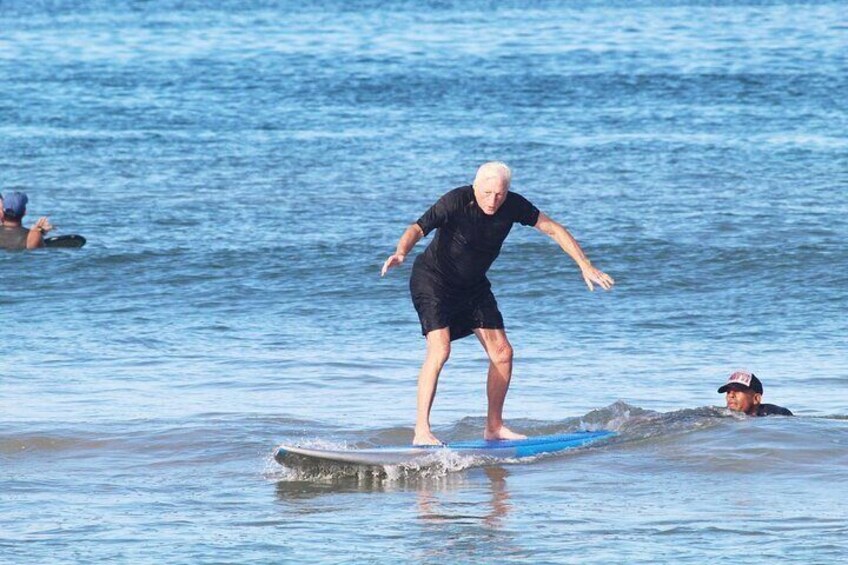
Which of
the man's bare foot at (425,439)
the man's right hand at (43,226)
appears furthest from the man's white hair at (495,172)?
the man's right hand at (43,226)

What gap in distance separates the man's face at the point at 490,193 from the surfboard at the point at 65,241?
31.3 feet

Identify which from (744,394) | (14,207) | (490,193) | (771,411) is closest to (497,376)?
(490,193)

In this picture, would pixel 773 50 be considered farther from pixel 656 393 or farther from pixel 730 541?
pixel 730 541

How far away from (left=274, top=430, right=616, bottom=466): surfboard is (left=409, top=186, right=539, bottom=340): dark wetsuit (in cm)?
69

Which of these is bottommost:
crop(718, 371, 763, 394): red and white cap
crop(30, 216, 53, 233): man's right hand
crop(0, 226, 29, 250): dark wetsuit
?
crop(718, 371, 763, 394): red and white cap

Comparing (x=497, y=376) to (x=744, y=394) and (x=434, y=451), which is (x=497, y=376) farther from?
(x=744, y=394)

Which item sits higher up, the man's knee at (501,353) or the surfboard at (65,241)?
the surfboard at (65,241)

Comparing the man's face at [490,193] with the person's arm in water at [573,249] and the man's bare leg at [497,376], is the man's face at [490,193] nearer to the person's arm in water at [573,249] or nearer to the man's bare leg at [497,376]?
the person's arm in water at [573,249]

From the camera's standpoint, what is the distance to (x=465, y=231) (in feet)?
30.7

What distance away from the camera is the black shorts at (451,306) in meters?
9.49

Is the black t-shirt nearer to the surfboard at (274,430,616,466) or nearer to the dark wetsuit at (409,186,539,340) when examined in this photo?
the dark wetsuit at (409,186,539,340)

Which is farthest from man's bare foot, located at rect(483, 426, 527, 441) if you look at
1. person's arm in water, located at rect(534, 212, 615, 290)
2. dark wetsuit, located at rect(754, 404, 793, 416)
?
dark wetsuit, located at rect(754, 404, 793, 416)

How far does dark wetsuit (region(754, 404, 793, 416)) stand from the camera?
33.9ft

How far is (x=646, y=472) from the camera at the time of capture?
9.35 metres
